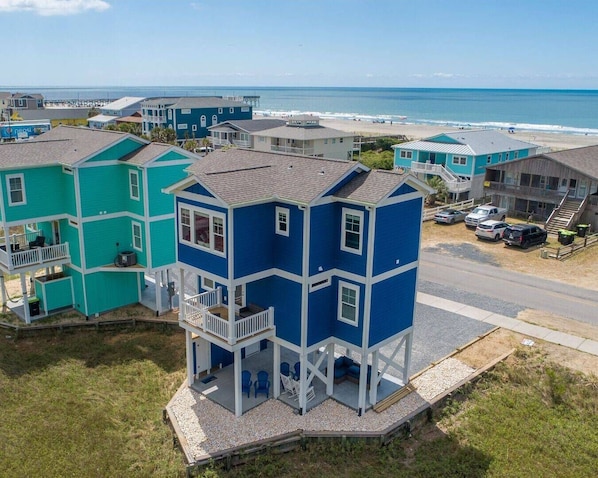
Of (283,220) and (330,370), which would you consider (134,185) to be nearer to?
(283,220)

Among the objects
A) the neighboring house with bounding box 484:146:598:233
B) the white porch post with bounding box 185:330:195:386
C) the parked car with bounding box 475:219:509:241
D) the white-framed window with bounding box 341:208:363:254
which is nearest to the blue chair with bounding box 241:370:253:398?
the white porch post with bounding box 185:330:195:386

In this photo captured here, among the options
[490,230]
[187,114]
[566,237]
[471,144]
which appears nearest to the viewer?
[566,237]

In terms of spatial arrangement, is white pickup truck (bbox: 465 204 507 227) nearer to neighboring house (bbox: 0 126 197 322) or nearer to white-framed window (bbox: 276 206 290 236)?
neighboring house (bbox: 0 126 197 322)

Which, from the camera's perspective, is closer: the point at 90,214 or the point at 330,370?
the point at 330,370

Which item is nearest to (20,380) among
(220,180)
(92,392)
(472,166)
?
(92,392)

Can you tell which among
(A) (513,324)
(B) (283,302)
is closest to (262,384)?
(B) (283,302)

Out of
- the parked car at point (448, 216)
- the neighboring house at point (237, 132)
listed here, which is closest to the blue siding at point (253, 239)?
the parked car at point (448, 216)

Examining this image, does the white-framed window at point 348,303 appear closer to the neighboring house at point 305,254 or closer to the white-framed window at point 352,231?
the neighboring house at point 305,254
